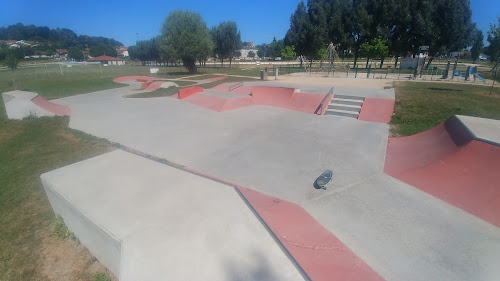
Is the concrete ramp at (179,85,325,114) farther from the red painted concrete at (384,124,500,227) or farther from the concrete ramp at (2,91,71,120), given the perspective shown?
the concrete ramp at (2,91,71,120)

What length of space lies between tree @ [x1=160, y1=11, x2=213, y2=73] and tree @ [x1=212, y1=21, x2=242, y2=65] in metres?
14.9

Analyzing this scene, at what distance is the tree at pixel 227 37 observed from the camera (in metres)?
49.0

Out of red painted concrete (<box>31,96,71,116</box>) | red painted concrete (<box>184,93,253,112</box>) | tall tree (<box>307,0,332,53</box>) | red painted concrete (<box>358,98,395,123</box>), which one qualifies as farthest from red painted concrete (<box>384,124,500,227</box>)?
tall tree (<box>307,0,332,53</box>)

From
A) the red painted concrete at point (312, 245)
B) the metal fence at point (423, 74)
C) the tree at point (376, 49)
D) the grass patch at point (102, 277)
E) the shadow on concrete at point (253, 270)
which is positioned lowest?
the grass patch at point (102, 277)

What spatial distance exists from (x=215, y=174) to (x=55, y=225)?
135 inches

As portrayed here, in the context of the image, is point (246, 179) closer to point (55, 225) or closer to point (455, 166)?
point (55, 225)

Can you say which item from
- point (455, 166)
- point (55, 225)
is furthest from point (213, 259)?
point (455, 166)

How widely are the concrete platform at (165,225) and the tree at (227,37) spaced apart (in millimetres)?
48895

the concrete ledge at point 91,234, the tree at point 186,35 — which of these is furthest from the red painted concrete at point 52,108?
the tree at point 186,35

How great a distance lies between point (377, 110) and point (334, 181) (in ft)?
23.2

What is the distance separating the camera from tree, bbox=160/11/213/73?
32906mm

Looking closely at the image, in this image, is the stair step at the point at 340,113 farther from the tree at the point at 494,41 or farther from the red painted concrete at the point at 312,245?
the tree at the point at 494,41

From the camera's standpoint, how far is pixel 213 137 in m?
9.27

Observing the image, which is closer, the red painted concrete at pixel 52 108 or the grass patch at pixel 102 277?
the grass patch at pixel 102 277
